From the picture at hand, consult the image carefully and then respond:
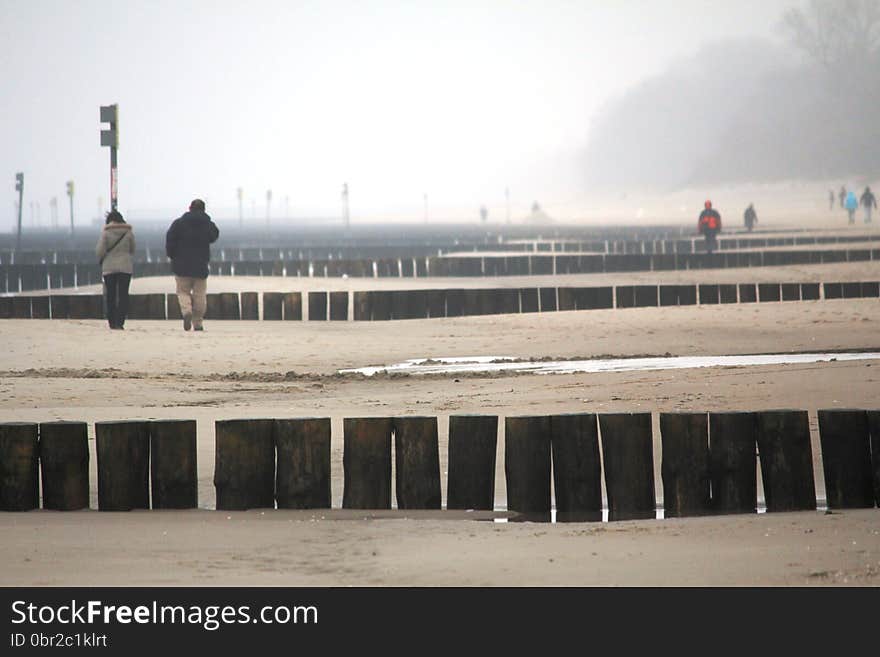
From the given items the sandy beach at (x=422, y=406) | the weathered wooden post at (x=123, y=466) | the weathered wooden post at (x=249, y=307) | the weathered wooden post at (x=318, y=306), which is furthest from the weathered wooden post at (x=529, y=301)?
the weathered wooden post at (x=123, y=466)

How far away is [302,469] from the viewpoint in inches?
361

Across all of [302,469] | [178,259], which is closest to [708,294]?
[178,259]

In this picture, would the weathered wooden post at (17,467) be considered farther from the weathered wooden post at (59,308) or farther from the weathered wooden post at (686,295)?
the weathered wooden post at (686,295)

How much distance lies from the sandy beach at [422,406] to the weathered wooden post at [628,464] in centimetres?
30

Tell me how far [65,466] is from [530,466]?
2.61 metres

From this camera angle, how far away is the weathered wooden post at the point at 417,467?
30.1ft

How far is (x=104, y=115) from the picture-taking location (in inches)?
950

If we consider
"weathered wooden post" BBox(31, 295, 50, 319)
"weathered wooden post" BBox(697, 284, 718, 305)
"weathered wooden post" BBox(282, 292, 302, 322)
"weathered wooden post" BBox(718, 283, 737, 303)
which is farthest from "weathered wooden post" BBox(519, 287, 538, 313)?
"weathered wooden post" BBox(31, 295, 50, 319)

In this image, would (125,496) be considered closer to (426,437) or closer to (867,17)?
(426,437)

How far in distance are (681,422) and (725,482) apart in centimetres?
42
